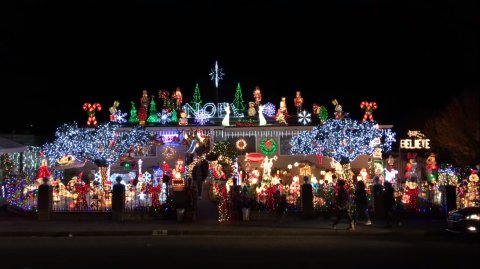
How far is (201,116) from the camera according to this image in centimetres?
3038

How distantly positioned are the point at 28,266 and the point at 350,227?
9496 millimetres

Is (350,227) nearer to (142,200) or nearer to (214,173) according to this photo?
(142,200)

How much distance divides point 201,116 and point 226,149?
4.11 meters

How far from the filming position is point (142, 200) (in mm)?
18172

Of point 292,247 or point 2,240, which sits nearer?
point 292,247

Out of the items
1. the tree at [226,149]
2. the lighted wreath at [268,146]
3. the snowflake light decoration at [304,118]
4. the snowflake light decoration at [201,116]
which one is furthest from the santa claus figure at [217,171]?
the snowflake light decoration at [304,118]

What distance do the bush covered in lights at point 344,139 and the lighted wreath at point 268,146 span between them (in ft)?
11.9

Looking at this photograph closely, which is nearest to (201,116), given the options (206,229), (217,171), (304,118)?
(217,171)

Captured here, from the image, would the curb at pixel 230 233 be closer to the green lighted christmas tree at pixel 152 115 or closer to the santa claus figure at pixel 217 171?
the santa claus figure at pixel 217 171

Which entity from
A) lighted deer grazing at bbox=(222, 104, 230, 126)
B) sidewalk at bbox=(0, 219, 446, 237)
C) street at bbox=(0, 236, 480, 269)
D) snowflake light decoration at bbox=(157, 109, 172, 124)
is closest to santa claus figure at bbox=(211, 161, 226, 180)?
lighted deer grazing at bbox=(222, 104, 230, 126)

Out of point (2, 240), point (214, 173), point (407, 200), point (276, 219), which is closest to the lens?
point (2, 240)

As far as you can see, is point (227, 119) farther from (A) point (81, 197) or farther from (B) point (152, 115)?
(A) point (81, 197)

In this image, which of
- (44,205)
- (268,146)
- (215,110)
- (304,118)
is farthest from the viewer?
(215,110)

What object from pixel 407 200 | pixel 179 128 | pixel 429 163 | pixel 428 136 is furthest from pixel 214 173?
pixel 428 136
